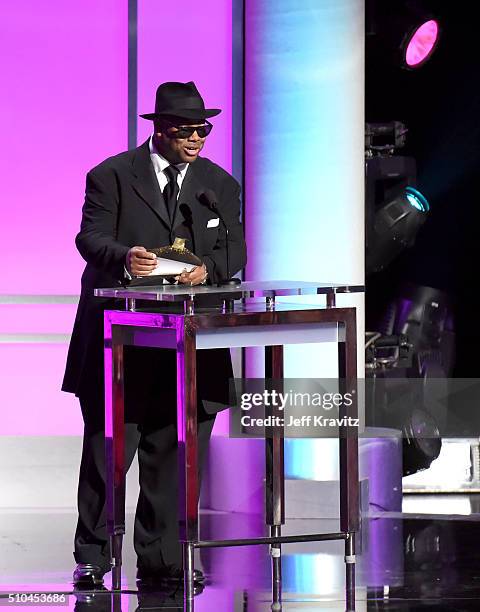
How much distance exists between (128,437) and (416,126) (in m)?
3.25

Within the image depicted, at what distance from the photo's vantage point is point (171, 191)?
4.57 m

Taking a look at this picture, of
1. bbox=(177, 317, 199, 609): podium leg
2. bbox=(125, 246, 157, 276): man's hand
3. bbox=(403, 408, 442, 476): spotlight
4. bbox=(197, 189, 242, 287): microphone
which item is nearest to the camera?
bbox=(177, 317, 199, 609): podium leg

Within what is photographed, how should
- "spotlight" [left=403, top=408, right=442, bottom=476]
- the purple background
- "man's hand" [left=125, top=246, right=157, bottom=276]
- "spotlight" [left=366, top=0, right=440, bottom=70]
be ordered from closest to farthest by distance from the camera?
"man's hand" [left=125, top=246, right=157, bottom=276] < the purple background < "spotlight" [left=366, top=0, right=440, bottom=70] < "spotlight" [left=403, top=408, right=442, bottom=476]

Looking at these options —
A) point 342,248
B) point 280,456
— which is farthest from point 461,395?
point 280,456

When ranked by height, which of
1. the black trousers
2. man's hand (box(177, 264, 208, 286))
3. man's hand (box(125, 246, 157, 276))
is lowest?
the black trousers

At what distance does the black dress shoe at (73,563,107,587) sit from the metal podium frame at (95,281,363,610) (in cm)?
10

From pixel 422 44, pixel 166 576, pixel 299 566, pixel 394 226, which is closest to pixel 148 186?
pixel 166 576

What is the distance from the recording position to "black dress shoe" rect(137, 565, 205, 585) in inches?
180

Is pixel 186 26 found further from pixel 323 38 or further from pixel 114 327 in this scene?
pixel 114 327

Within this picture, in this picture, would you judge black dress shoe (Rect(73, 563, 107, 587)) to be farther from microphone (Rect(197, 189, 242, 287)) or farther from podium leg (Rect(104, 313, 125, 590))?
microphone (Rect(197, 189, 242, 287))

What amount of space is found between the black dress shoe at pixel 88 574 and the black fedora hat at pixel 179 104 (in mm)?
1419

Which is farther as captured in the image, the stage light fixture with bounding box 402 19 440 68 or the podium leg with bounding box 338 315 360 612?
the stage light fixture with bounding box 402 19 440 68

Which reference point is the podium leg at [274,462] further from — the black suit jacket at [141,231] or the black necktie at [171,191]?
the black necktie at [171,191]

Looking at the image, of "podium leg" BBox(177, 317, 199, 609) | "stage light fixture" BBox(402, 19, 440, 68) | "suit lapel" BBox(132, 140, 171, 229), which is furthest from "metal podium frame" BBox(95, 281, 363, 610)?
"stage light fixture" BBox(402, 19, 440, 68)
